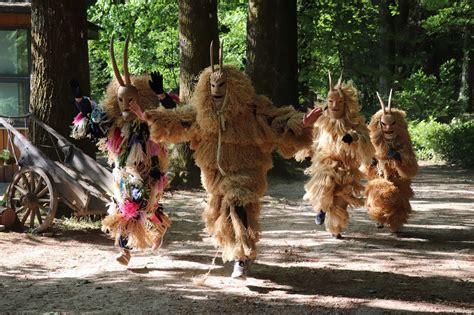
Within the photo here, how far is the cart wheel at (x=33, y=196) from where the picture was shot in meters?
8.19

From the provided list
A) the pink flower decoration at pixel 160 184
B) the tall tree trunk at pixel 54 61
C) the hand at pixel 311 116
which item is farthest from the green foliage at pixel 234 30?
the hand at pixel 311 116

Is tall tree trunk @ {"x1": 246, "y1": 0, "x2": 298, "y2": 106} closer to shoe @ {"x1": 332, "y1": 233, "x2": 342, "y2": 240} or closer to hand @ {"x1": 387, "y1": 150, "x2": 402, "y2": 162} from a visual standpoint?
hand @ {"x1": 387, "y1": 150, "x2": 402, "y2": 162}

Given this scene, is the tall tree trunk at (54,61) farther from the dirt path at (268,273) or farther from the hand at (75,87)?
the hand at (75,87)

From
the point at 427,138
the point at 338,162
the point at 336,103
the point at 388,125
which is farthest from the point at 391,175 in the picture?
the point at 427,138

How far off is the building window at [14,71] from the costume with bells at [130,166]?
7.49 m

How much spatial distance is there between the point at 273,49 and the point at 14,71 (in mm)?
5439

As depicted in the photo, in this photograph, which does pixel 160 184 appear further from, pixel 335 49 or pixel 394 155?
pixel 335 49

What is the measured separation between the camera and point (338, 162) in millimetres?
8258

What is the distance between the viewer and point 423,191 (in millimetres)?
13727

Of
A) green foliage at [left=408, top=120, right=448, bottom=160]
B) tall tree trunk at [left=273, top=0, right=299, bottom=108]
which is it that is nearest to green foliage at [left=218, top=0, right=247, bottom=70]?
tall tree trunk at [left=273, top=0, right=299, bottom=108]

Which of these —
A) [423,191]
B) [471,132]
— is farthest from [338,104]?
[471,132]

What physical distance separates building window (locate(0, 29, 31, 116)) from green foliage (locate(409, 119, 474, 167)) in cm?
1199

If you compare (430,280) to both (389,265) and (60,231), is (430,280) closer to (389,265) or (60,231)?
(389,265)

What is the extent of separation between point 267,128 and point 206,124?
565mm
